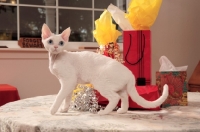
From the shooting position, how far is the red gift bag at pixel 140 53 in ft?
3.50

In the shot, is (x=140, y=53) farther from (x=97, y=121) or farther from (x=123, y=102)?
(x=97, y=121)

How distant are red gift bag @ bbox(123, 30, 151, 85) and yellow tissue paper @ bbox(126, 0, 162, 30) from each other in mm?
36

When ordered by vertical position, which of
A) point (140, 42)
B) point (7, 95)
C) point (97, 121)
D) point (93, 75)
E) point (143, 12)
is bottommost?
point (7, 95)

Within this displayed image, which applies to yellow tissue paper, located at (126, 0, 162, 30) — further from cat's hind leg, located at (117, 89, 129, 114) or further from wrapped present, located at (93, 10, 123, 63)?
cat's hind leg, located at (117, 89, 129, 114)

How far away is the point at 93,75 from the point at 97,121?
0.16 meters

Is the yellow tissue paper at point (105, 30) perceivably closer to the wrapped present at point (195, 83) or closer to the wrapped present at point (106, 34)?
the wrapped present at point (106, 34)

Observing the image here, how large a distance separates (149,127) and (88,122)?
0.16m

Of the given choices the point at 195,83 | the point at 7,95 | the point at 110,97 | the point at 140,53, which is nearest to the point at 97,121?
the point at 110,97

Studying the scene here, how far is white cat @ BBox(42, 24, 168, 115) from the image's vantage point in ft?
2.82

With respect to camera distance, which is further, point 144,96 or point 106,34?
point 106,34

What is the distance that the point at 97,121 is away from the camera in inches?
30.1

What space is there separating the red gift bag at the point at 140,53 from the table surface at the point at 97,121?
16cm

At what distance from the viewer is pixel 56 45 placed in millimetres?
869

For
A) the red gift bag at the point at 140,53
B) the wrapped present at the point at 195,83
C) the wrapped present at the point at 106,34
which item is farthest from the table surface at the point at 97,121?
the wrapped present at the point at 195,83
